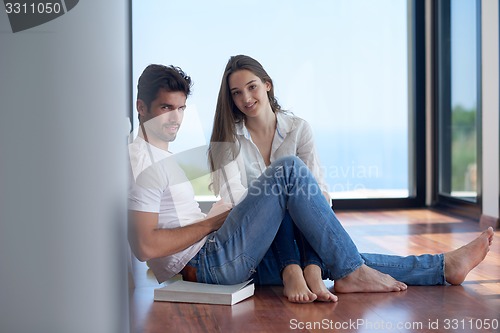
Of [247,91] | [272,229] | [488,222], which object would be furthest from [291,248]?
[488,222]

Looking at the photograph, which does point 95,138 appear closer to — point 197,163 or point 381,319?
point 381,319

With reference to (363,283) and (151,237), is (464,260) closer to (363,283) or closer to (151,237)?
(363,283)

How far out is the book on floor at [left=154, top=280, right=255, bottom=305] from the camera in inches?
83.5

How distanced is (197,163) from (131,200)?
0.83 meters

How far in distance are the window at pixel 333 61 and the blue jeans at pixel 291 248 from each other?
7.16ft

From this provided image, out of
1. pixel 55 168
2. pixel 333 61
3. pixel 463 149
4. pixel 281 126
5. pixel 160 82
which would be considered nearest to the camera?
pixel 55 168

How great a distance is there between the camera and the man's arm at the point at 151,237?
203 centimetres

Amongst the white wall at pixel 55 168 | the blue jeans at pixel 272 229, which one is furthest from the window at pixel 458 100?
the white wall at pixel 55 168

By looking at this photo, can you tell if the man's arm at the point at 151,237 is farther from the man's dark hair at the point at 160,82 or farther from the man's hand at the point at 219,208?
the man's dark hair at the point at 160,82

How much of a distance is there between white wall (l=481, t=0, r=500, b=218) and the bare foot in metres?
2.19

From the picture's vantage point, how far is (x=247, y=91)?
2.63 m

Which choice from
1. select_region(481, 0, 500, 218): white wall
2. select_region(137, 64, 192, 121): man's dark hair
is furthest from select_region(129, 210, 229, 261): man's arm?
select_region(481, 0, 500, 218): white wall

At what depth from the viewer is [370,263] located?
7.48ft

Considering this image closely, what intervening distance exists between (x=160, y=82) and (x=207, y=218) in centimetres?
44
